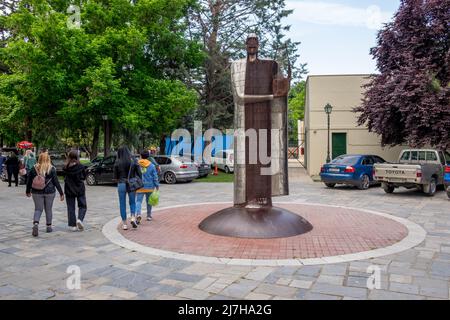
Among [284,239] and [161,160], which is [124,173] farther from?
[161,160]

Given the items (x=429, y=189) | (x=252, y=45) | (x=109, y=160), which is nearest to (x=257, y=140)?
(x=252, y=45)

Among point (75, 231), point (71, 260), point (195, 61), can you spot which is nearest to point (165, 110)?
point (195, 61)

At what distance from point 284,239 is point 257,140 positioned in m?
1.94

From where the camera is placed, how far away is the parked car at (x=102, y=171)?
17953 millimetres

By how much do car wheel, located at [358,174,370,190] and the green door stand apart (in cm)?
765

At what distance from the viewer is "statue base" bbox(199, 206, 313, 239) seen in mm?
7055

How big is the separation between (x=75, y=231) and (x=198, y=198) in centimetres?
581

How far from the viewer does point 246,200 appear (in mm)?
7543

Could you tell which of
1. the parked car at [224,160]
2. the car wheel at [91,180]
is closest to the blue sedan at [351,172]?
the parked car at [224,160]

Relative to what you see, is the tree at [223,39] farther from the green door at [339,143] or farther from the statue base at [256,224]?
the statue base at [256,224]

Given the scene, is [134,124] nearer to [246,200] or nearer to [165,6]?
[165,6]

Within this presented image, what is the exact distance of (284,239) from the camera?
6.92 meters

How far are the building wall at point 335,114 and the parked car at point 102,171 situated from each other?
483 inches
